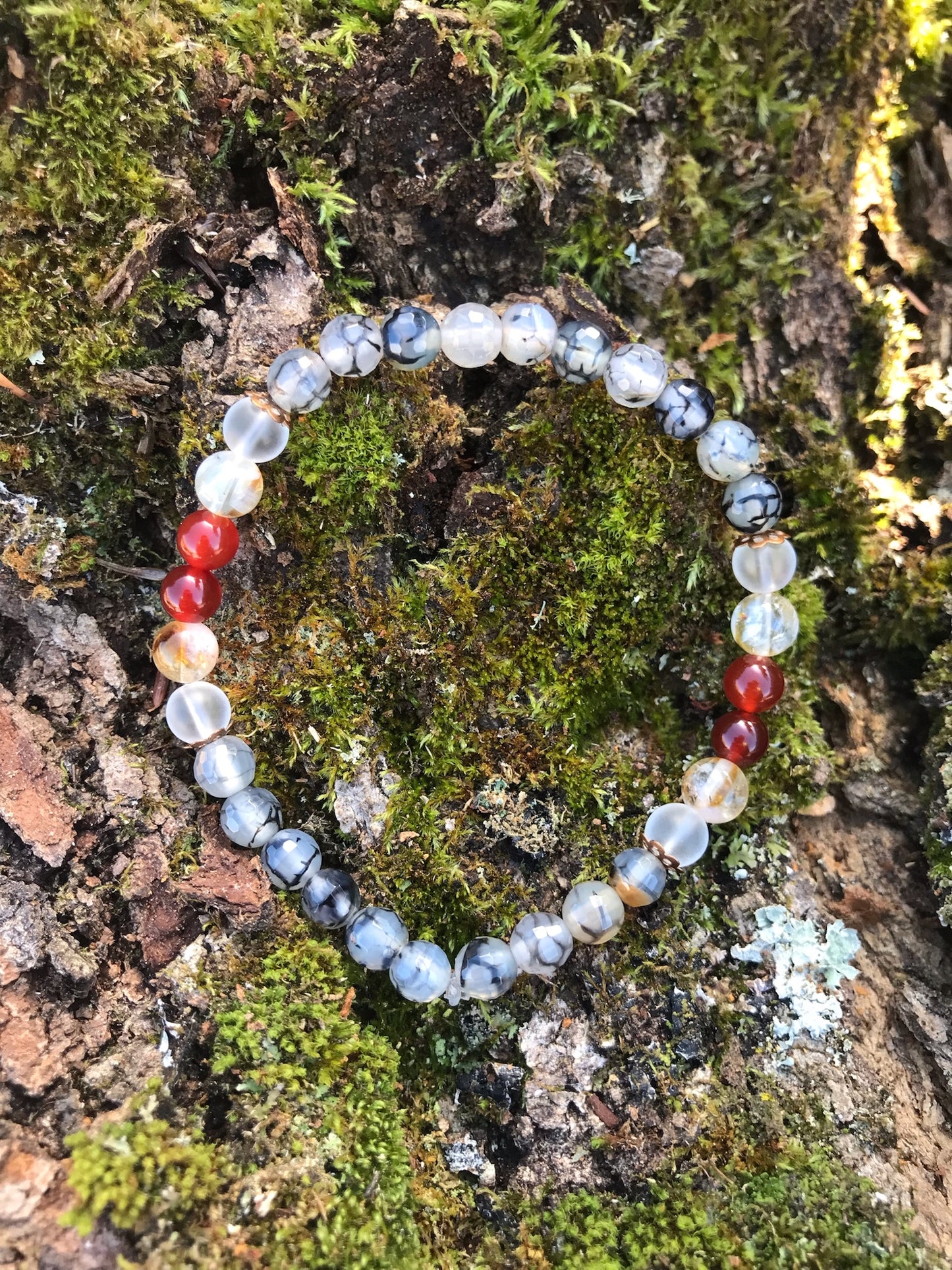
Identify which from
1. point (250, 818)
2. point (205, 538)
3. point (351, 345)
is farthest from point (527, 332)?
point (250, 818)

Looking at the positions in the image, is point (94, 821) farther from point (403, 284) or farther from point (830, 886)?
point (830, 886)

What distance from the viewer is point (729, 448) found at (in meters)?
3.11

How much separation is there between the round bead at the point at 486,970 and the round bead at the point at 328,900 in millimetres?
434

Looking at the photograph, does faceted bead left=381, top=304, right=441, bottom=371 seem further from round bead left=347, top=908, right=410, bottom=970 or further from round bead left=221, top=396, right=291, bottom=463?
round bead left=347, top=908, right=410, bottom=970

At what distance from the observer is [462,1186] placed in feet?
8.73

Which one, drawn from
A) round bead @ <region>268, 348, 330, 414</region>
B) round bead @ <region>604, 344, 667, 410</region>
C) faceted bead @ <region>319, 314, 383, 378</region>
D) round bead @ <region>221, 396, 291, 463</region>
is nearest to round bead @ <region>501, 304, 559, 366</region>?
round bead @ <region>604, 344, 667, 410</region>

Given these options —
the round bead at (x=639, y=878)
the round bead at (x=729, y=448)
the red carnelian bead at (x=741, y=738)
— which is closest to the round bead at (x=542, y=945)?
the round bead at (x=639, y=878)

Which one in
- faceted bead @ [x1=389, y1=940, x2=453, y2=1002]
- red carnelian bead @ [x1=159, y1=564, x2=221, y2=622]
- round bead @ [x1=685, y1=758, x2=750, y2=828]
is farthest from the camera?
round bead @ [x1=685, y1=758, x2=750, y2=828]

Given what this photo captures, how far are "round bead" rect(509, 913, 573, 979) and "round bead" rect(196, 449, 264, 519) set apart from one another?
1794mm

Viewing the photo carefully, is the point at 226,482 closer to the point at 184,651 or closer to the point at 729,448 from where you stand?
the point at 184,651

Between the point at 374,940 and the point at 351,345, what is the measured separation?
2.06 meters

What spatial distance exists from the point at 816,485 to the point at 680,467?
58 cm

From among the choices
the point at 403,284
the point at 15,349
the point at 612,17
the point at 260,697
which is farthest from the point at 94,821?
the point at 612,17

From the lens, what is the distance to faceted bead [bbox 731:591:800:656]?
10.4 ft
